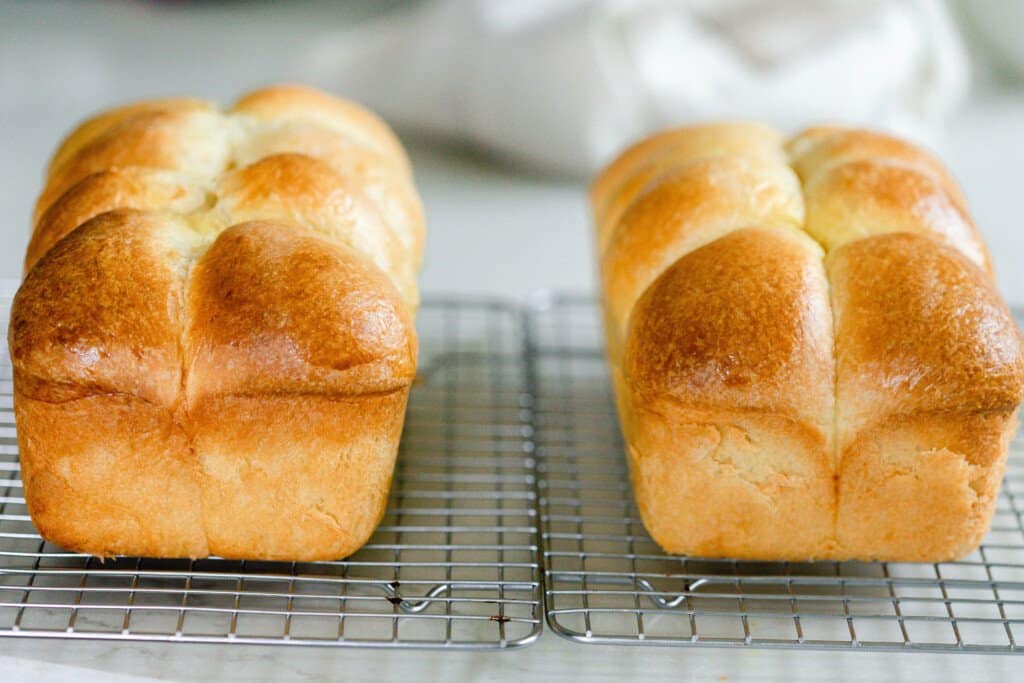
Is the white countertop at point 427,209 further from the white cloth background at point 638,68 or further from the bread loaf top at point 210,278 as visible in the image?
the bread loaf top at point 210,278

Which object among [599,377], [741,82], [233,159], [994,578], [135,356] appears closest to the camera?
[135,356]

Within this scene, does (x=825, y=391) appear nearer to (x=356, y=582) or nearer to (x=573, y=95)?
(x=356, y=582)

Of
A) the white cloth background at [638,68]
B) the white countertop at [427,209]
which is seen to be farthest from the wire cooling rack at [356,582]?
the white cloth background at [638,68]

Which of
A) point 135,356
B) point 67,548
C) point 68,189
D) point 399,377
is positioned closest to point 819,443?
point 399,377

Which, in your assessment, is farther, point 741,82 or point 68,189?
point 741,82

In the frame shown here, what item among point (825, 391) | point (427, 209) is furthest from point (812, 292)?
point (427, 209)

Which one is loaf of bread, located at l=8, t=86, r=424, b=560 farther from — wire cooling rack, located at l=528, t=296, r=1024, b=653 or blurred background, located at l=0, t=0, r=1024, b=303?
blurred background, located at l=0, t=0, r=1024, b=303

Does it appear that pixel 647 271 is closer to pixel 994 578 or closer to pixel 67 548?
pixel 994 578
